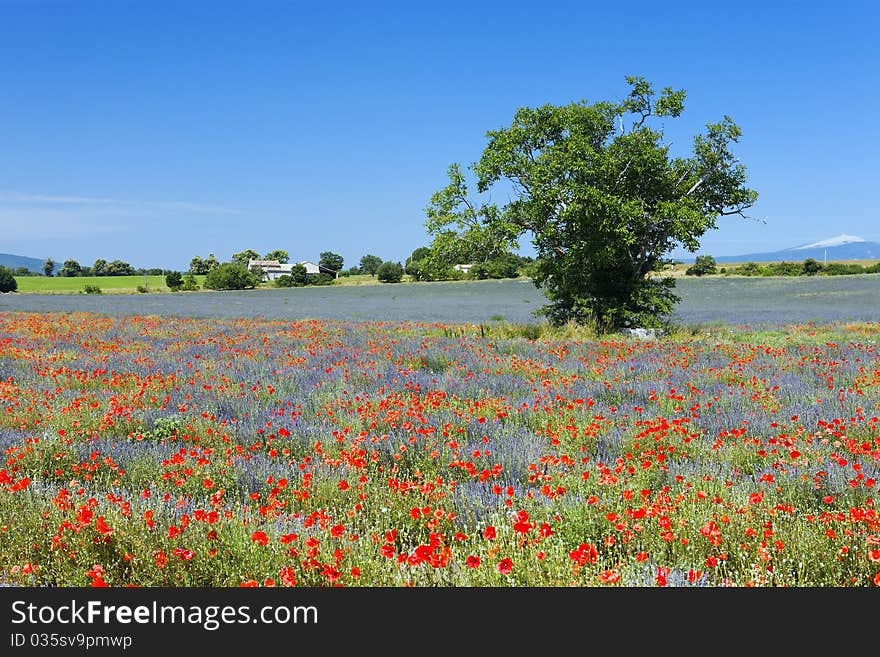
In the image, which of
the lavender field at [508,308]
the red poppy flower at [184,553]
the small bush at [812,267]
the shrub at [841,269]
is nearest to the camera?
the red poppy flower at [184,553]

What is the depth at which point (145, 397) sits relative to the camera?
7.55 metres

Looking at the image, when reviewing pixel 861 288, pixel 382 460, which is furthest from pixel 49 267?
pixel 382 460

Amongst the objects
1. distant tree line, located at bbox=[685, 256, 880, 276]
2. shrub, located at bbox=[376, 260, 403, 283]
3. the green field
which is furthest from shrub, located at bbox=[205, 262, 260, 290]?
distant tree line, located at bbox=[685, 256, 880, 276]

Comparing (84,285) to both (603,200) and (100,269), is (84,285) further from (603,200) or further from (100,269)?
(603,200)

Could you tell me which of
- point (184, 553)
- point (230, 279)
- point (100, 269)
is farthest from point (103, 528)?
point (100, 269)

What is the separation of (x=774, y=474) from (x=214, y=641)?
3.96 metres

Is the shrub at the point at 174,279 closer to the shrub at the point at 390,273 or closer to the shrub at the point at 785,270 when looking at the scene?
the shrub at the point at 390,273

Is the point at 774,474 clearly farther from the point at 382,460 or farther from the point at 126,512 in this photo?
the point at 126,512

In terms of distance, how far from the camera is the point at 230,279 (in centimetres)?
9162

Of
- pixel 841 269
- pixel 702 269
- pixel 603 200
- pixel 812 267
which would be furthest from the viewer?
pixel 702 269

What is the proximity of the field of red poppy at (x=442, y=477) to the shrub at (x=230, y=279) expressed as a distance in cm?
8567

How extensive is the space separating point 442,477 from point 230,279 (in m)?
92.8

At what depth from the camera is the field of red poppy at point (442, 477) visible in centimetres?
312

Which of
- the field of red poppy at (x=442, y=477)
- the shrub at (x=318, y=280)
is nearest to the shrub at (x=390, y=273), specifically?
the shrub at (x=318, y=280)
